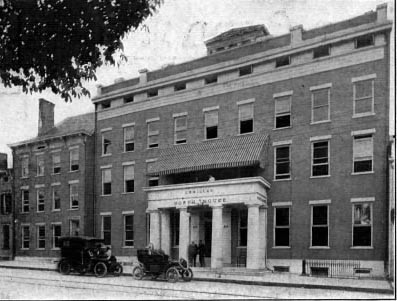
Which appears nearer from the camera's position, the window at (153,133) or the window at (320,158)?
the window at (320,158)

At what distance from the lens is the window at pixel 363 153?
70.5ft

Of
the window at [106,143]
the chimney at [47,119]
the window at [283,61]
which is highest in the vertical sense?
the window at [283,61]

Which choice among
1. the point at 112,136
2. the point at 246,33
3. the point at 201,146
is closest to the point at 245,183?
the point at 201,146

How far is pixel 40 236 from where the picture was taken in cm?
3550

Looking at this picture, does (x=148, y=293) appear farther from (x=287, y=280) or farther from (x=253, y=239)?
(x=253, y=239)

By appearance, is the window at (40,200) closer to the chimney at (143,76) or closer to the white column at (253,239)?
the chimney at (143,76)

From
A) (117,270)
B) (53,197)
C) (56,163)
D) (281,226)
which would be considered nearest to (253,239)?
(281,226)

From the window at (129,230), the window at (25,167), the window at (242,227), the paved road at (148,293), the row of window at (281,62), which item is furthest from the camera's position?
the window at (25,167)

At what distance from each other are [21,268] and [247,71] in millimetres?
17749

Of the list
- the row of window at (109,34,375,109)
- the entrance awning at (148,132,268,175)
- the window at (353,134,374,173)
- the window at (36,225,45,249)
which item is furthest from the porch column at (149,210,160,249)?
the window at (36,225,45,249)

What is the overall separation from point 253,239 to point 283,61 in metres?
8.98

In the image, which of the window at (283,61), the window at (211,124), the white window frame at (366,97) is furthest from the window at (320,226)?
the window at (283,61)

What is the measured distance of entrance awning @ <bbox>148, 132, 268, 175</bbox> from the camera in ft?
78.0

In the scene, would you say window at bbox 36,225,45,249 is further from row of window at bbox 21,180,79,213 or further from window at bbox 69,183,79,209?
window at bbox 69,183,79,209
